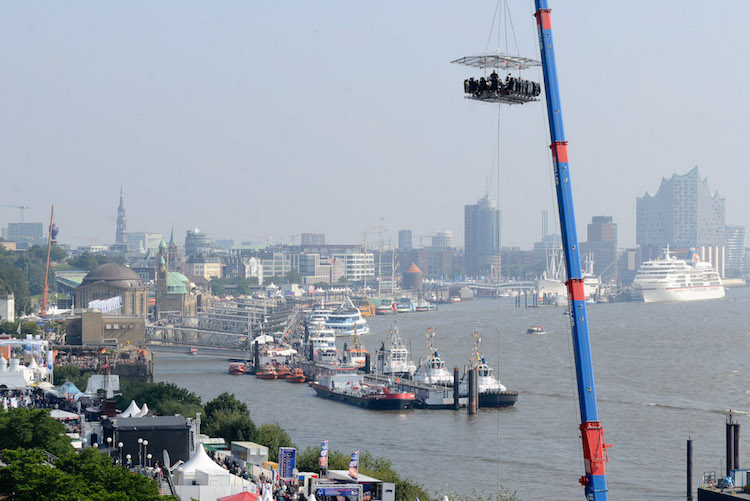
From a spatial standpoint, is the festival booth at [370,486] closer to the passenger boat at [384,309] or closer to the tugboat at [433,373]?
the tugboat at [433,373]

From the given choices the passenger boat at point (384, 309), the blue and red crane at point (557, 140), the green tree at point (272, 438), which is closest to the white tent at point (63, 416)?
the green tree at point (272, 438)

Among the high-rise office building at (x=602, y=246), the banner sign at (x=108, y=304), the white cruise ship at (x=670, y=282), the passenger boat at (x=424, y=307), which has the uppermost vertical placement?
the high-rise office building at (x=602, y=246)

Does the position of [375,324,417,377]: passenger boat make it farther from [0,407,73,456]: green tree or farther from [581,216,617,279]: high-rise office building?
[581,216,617,279]: high-rise office building

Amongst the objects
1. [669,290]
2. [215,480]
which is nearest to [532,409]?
[215,480]

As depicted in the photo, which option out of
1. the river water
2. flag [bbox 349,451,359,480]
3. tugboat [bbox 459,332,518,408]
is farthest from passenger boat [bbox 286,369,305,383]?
flag [bbox 349,451,359,480]

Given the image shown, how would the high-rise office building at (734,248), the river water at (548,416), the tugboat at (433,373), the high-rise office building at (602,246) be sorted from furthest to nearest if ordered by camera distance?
1. the high-rise office building at (734,248)
2. the high-rise office building at (602,246)
3. the tugboat at (433,373)
4. the river water at (548,416)

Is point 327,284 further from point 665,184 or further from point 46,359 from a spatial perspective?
point 46,359
